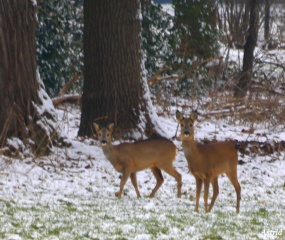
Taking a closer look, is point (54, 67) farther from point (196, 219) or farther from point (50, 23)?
point (196, 219)

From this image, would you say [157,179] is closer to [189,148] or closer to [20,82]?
[189,148]

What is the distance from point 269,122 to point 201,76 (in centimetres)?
626

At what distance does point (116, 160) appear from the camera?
1340 centimetres

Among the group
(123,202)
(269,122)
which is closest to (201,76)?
(269,122)

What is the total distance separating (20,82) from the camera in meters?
15.8

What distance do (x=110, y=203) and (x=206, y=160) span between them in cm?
133

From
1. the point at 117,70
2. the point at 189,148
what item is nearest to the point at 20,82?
the point at 117,70

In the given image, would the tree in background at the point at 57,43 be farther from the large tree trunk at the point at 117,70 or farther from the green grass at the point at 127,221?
the green grass at the point at 127,221

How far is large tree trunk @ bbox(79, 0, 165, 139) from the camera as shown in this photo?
59.0 ft

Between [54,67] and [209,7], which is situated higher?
[209,7]

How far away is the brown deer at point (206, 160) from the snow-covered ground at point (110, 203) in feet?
1.19

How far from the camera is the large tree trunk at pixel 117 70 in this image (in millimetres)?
17984

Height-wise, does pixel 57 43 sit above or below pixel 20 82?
above

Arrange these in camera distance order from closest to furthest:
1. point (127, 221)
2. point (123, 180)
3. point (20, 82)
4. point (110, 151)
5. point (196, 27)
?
point (127, 221) < point (123, 180) < point (110, 151) < point (20, 82) < point (196, 27)
